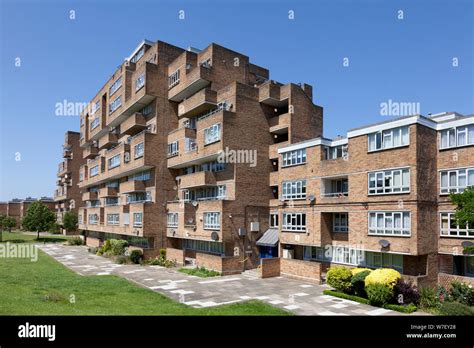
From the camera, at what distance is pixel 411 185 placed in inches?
810

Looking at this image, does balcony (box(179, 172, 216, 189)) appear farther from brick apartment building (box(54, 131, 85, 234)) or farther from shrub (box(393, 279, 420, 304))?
brick apartment building (box(54, 131, 85, 234))

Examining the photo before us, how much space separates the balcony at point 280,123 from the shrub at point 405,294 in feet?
56.2

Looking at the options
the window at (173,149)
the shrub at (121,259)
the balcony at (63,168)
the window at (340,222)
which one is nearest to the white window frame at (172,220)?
the shrub at (121,259)

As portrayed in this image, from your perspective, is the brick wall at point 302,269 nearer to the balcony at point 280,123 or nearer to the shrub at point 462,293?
the shrub at point 462,293

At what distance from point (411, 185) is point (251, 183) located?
14.2m

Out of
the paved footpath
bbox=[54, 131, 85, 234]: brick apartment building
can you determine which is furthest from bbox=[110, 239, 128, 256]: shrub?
bbox=[54, 131, 85, 234]: brick apartment building

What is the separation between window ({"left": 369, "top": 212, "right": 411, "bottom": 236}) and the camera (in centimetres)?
2077

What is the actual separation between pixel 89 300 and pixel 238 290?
882 centimetres

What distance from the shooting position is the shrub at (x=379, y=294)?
730 inches

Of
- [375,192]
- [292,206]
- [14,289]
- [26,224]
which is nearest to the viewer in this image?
[14,289]

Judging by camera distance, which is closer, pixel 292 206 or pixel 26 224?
pixel 292 206

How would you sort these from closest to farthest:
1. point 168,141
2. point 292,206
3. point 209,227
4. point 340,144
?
point 340,144
point 292,206
point 209,227
point 168,141

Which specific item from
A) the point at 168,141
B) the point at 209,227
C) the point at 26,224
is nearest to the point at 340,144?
the point at 209,227

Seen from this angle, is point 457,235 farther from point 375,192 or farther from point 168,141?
point 168,141
